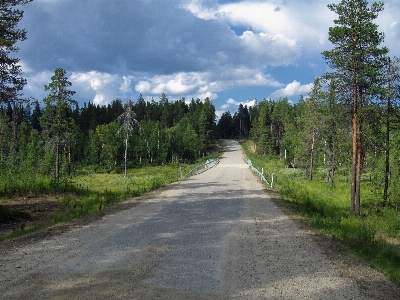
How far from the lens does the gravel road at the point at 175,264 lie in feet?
16.3

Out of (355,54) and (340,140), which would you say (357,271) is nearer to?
(355,54)

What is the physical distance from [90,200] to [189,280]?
38.2 ft

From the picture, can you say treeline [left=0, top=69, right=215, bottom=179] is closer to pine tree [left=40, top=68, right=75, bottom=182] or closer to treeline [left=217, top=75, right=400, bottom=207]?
pine tree [left=40, top=68, right=75, bottom=182]

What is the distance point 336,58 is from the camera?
17.4m

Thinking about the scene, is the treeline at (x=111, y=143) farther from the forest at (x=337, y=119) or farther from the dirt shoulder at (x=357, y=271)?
the dirt shoulder at (x=357, y=271)

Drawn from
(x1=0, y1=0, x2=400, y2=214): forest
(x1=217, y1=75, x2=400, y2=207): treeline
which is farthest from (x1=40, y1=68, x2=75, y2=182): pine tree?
(x1=217, y1=75, x2=400, y2=207): treeline

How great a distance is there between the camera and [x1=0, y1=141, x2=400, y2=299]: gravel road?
16.3 feet

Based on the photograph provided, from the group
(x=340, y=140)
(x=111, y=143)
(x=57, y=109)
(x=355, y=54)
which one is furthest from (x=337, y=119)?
(x=111, y=143)

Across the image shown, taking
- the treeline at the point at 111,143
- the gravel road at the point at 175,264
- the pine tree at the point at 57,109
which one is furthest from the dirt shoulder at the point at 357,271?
the treeline at the point at 111,143

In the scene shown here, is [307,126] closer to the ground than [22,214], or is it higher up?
higher up

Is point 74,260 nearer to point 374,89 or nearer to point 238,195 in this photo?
point 238,195

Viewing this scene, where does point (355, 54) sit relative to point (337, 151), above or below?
above

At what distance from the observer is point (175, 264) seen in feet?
20.3

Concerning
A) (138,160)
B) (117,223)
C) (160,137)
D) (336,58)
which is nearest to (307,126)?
(336,58)
